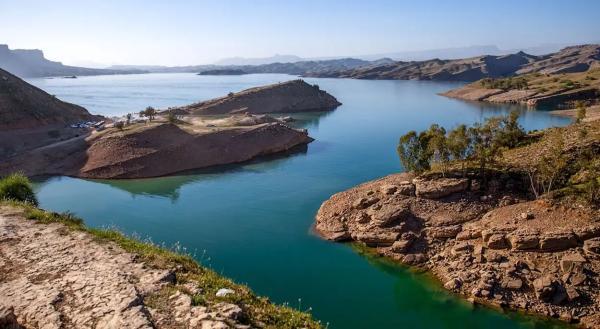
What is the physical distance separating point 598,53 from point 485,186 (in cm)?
15905

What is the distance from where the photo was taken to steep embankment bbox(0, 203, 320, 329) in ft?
35.3

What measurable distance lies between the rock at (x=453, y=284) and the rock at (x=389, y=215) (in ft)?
16.3

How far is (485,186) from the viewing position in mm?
23641

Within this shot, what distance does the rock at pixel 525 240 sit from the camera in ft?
61.3

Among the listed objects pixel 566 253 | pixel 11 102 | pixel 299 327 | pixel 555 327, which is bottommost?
pixel 555 327

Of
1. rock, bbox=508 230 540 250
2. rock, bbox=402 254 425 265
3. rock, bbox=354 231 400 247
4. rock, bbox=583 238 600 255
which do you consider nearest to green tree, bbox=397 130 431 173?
rock, bbox=354 231 400 247

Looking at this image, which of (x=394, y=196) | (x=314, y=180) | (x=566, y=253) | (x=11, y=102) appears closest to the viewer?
(x=566, y=253)

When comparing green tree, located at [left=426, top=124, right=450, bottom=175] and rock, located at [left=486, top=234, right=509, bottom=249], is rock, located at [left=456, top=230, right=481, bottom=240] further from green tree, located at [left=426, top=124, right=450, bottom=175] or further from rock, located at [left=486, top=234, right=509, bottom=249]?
green tree, located at [left=426, top=124, right=450, bottom=175]

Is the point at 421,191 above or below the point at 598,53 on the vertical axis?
below

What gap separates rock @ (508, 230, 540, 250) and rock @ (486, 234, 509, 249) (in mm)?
258

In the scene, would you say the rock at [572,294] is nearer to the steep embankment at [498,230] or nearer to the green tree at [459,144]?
the steep embankment at [498,230]

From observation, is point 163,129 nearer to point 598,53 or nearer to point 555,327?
point 555,327

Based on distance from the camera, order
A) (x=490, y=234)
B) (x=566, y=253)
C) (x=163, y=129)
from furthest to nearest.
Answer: (x=163, y=129), (x=490, y=234), (x=566, y=253)

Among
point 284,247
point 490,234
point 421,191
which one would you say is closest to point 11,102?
point 284,247
